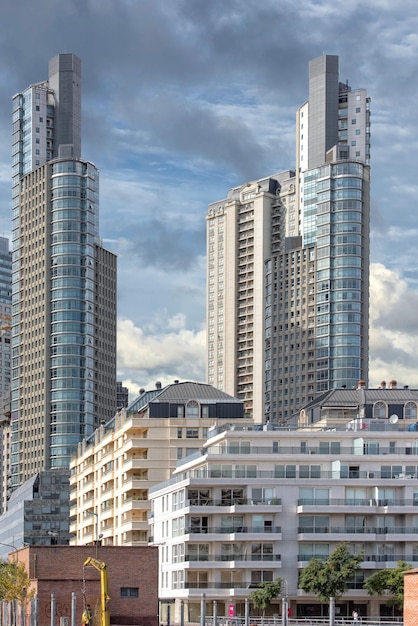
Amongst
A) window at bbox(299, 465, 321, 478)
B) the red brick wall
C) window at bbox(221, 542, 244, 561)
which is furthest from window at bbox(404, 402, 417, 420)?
the red brick wall

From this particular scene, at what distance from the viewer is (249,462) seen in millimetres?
137750

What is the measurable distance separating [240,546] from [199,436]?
42.3 metres

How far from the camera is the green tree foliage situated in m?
118

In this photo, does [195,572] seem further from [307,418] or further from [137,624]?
[307,418]

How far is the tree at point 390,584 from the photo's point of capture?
4921 inches

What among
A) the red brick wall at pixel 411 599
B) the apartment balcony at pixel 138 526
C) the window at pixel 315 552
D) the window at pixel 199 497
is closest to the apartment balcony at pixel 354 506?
the window at pixel 315 552

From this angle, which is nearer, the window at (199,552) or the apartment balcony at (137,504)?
the window at (199,552)

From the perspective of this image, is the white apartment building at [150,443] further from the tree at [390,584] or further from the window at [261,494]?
the tree at [390,584]

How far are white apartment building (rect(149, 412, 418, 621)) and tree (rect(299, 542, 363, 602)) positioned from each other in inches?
169

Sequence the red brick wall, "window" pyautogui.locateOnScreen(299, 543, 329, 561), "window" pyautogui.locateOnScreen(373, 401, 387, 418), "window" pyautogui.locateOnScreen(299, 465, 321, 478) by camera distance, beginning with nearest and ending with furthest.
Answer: the red brick wall → "window" pyautogui.locateOnScreen(299, 543, 329, 561) → "window" pyautogui.locateOnScreen(299, 465, 321, 478) → "window" pyautogui.locateOnScreen(373, 401, 387, 418)

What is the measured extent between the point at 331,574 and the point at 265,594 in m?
6.52

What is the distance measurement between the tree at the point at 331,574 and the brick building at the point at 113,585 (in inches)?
689

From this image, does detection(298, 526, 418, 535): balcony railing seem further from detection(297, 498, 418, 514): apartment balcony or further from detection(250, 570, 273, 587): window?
detection(250, 570, 273, 587): window

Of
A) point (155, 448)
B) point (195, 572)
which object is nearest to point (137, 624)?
point (195, 572)
